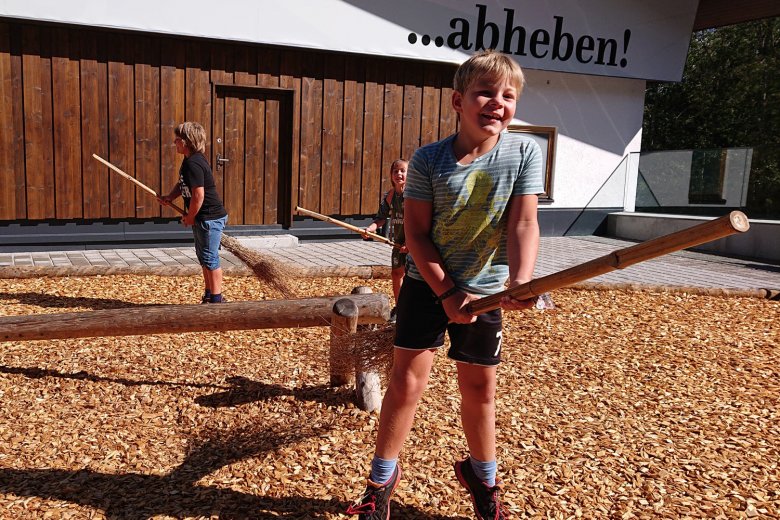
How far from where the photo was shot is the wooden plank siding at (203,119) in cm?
928

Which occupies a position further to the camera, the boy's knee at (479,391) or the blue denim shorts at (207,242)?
the blue denim shorts at (207,242)

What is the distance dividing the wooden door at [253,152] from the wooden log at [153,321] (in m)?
6.81

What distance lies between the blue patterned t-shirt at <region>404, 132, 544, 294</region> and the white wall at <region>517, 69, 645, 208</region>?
35.2 ft

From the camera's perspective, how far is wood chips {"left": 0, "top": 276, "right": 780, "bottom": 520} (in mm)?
3066

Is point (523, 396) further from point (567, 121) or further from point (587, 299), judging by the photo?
point (567, 121)

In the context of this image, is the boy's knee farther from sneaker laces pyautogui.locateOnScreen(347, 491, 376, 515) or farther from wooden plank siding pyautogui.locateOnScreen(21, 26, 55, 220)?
wooden plank siding pyautogui.locateOnScreen(21, 26, 55, 220)

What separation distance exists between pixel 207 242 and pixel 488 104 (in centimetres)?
435

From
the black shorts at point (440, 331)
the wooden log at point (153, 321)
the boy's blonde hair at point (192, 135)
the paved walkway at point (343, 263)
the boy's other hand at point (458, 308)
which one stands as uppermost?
the boy's blonde hair at point (192, 135)

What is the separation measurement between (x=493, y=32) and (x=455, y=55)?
2.97 ft

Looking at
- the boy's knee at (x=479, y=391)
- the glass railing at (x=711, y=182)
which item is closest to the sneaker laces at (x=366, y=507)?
the boy's knee at (x=479, y=391)

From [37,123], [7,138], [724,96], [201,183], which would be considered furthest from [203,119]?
[724,96]

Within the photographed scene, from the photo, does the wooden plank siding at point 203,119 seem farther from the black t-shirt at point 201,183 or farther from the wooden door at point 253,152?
the black t-shirt at point 201,183

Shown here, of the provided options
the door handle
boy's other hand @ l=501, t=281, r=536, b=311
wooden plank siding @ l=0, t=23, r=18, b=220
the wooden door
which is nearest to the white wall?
the wooden door

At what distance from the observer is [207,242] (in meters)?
6.34
